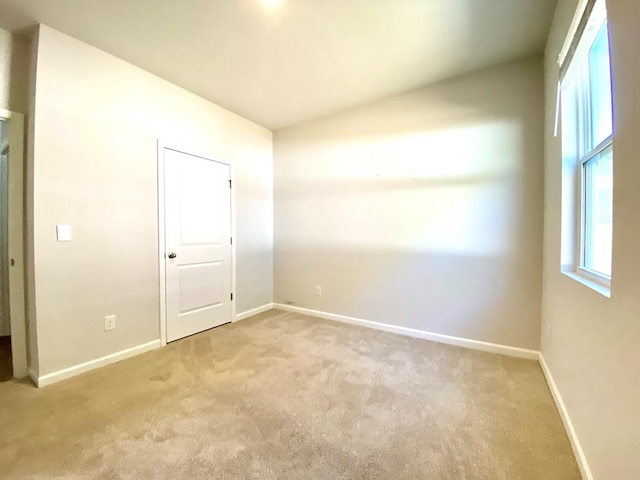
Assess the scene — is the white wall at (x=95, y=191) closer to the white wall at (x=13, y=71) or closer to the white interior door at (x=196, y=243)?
the white interior door at (x=196, y=243)

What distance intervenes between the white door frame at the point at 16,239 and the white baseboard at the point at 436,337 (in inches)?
102

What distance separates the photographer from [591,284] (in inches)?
55.4

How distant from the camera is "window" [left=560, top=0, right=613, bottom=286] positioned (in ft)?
4.74

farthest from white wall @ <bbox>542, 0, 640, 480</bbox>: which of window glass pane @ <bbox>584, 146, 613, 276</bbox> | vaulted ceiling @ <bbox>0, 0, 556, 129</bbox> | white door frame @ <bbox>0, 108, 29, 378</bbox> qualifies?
white door frame @ <bbox>0, 108, 29, 378</bbox>

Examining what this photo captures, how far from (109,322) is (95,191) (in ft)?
3.57

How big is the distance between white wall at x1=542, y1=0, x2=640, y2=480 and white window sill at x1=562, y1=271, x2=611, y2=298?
0.08 ft

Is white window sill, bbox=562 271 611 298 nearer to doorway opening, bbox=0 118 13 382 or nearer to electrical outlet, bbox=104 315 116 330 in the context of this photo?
electrical outlet, bbox=104 315 116 330

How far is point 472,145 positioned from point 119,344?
3.66 metres

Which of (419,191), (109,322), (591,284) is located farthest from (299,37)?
(109,322)

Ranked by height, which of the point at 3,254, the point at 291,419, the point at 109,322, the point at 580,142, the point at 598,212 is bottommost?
the point at 291,419

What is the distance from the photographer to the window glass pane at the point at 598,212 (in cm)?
146

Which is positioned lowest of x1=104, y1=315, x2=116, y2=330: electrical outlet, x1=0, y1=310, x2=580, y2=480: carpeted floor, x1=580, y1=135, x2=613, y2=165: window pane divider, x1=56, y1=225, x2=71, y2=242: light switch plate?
x1=0, y1=310, x2=580, y2=480: carpeted floor

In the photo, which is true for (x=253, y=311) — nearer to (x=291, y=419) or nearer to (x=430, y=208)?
(x=291, y=419)

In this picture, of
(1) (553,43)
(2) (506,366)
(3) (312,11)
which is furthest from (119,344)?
(1) (553,43)
